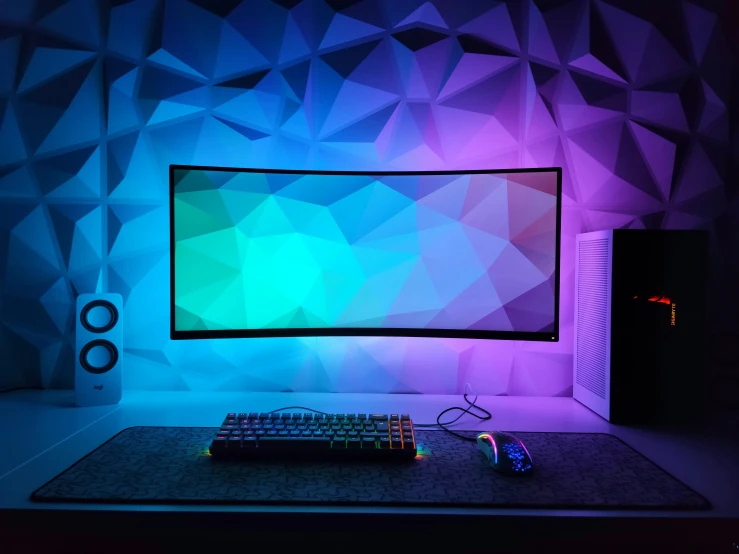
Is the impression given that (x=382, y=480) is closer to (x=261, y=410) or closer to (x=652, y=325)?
(x=261, y=410)

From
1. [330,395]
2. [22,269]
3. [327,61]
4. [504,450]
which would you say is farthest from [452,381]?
[22,269]

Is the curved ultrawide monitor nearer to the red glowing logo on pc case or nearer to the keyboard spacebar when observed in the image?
the red glowing logo on pc case

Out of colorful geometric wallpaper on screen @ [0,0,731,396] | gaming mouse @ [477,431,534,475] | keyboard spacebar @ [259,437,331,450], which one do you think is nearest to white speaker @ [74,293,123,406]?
colorful geometric wallpaper on screen @ [0,0,731,396]

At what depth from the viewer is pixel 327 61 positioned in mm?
1464

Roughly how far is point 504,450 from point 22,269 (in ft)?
4.87

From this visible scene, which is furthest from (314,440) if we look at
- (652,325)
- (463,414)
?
(652,325)

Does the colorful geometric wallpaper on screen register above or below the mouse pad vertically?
above

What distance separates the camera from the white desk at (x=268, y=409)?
2.47 ft

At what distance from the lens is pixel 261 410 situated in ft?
4.17

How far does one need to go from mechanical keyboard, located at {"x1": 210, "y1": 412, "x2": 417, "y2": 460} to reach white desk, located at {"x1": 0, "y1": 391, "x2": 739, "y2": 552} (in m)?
0.18

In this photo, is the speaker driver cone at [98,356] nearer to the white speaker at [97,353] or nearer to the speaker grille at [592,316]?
the white speaker at [97,353]

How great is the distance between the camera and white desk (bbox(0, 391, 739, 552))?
75 centimetres

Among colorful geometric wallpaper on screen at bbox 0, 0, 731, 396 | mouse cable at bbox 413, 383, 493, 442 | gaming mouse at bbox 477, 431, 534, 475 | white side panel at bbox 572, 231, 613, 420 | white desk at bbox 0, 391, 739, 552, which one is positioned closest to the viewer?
white desk at bbox 0, 391, 739, 552

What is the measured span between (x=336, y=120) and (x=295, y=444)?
3.16 feet
